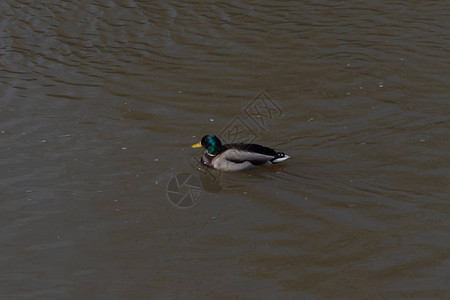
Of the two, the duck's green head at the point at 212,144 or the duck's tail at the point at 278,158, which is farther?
the duck's green head at the point at 212,144

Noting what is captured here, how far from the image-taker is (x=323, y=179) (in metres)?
10.5

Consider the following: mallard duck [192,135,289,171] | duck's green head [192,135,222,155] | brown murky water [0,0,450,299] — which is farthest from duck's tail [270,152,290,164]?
duck's green head [192,135,222,155]

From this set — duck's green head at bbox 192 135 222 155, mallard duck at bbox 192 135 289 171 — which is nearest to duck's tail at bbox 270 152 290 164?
mallard duck at bbox 192 135 289 171

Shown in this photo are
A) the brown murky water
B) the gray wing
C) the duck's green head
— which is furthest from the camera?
the duck's green head

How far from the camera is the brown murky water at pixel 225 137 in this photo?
333 inches

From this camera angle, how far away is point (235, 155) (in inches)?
436

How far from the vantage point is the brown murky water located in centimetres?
847

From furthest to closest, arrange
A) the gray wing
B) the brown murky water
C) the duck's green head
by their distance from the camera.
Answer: the duck's green head → the gray wing → the brown murky water

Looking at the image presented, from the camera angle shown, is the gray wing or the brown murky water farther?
the gray wing

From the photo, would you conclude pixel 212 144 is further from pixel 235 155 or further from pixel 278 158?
pixel 278 158

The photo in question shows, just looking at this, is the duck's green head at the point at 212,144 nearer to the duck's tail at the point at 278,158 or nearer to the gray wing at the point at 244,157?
the gray wing at the point at 244,157

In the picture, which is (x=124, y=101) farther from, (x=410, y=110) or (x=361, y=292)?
(x=361, y=292)

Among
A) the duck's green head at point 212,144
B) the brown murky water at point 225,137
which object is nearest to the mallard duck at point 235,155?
the duck's green head at point 212,144

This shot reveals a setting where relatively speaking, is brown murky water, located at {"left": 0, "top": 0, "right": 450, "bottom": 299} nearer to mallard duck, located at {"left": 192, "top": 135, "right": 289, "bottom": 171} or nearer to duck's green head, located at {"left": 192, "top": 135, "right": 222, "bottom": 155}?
mallard duck, located at {"left": 192, "top": 135, "right": 289, "bottom": 171}
